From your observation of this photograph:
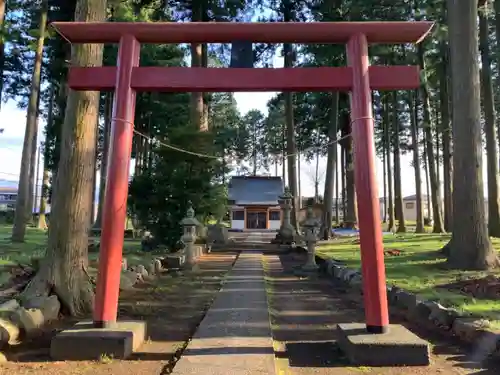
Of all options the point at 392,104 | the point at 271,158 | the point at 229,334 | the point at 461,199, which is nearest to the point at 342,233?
the point at 392,104

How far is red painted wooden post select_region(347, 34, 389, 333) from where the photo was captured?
4695 millimetres

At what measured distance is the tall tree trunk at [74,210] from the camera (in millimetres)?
6488

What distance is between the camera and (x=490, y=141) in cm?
1675

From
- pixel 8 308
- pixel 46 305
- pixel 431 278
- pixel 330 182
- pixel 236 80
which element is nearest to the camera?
pixel 236 80

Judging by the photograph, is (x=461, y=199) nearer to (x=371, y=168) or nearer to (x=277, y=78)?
(x=371, y=168)

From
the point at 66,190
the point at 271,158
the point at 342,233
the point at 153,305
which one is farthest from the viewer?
the point at 271,158

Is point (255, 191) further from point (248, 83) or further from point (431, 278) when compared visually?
point (248, 83)

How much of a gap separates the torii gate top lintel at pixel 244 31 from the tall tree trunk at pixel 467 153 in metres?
5.56

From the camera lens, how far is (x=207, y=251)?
59.3 feet

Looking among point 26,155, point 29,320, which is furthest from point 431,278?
point 26,155

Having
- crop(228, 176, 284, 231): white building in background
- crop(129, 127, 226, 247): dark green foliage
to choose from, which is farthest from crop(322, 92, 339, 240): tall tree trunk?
crop(228, 176, 284, 231): white building in background

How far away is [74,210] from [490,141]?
618 inches

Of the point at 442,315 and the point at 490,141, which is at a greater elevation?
the point at 490,141

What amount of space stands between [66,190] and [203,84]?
2.98 m
